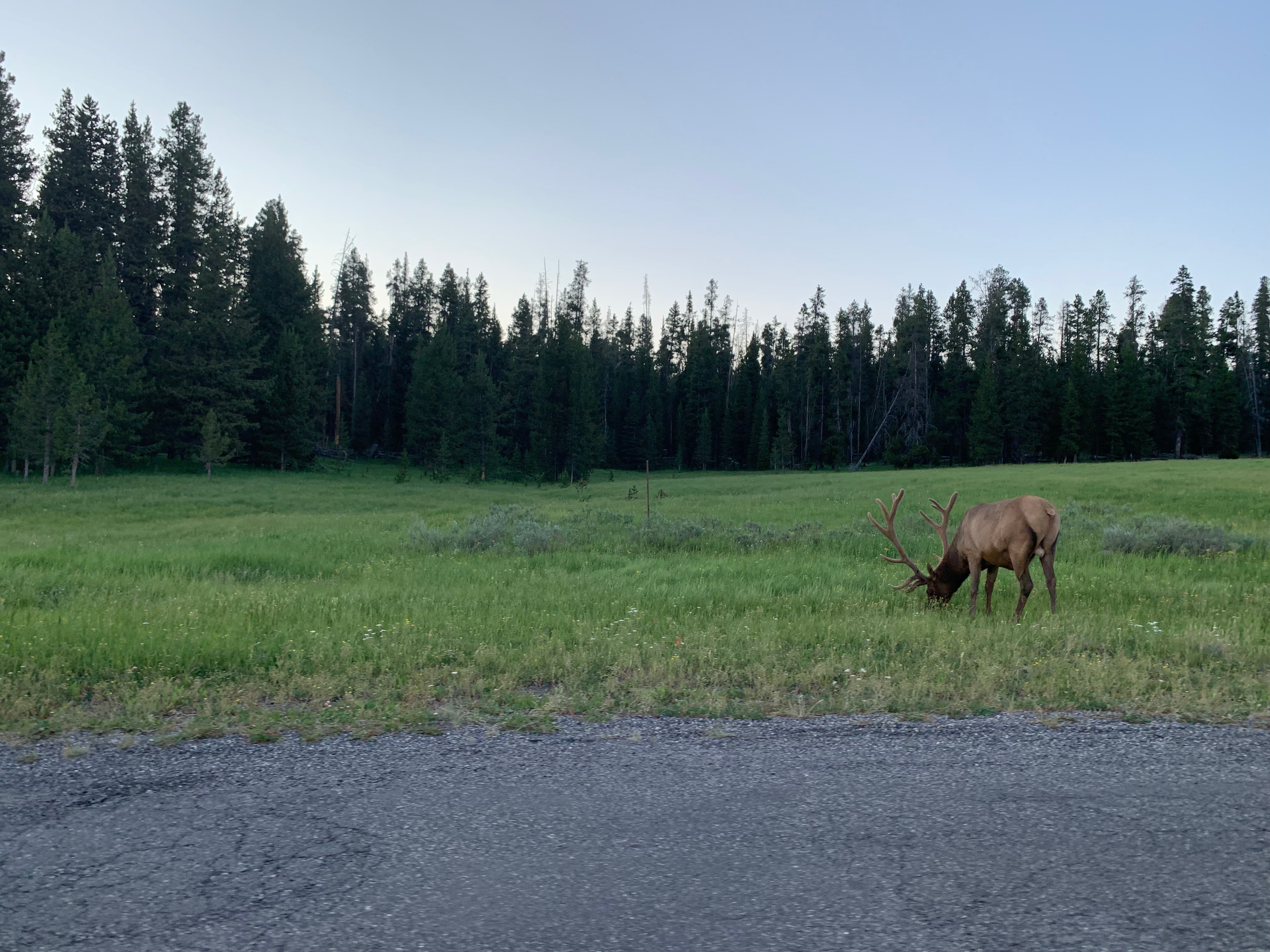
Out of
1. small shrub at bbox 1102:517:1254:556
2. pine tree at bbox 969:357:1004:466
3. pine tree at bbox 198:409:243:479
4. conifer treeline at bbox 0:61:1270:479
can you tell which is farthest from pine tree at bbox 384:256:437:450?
small shrub at bbox 1102:517:1254:556

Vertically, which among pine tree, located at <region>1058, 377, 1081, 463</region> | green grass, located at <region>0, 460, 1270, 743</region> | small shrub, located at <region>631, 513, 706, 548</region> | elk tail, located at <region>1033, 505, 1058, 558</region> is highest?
pine tree, located at <region>1058, 377, 1081, 463</region>

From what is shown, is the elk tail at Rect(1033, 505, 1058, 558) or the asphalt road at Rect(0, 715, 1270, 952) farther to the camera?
the elk tail at Rect(1033, 505, 1058, 558)

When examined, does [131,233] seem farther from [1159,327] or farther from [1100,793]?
[1159,327]

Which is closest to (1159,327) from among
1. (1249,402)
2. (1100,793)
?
(1249,402)

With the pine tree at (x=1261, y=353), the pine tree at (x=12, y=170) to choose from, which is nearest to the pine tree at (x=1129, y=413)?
the pine tree at (x=1261, y=353)

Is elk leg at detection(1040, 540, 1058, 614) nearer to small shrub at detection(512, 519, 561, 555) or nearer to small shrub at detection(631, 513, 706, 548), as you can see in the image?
small shrub at detection(631, 513, 706, 548)

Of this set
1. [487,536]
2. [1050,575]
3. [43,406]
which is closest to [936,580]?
[1050,575]

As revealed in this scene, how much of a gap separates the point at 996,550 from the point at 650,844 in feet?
26.1

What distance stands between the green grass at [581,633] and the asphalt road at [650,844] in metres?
0.89

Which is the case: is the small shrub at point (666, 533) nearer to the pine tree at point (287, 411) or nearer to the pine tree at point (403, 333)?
the pine tree at point (287, 411)

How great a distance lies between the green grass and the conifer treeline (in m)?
32.3

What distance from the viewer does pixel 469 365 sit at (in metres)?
81.3

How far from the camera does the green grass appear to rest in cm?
674

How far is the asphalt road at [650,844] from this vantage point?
10.9 feet
